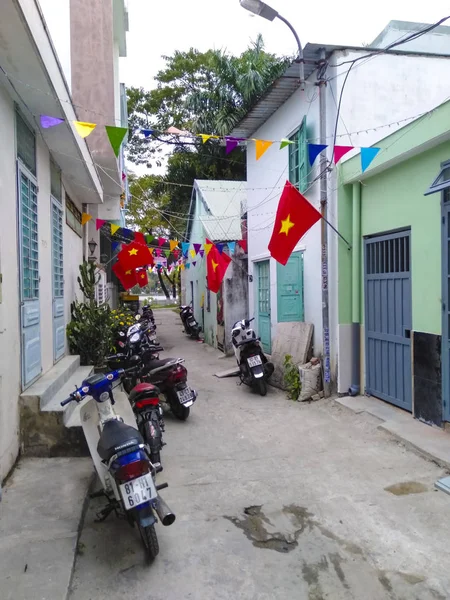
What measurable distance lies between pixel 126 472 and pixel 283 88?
6583 mm

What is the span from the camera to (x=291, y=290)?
7.70 m

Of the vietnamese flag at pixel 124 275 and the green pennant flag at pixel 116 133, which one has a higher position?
the green pennant flag at pixel 116 133

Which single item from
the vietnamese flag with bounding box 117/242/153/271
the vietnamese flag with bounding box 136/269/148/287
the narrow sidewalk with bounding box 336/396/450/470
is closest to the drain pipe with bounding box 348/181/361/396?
the narrow sidewalk with bounding box 336/396/450/470

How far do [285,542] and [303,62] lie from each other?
604 cm

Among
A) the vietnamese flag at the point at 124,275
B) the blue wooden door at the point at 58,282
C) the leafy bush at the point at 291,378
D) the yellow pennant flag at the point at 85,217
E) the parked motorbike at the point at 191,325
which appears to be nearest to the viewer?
the blue wooden door at the point at 58,282

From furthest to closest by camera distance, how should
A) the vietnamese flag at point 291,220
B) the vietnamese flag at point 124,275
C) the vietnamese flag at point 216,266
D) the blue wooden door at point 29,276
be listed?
1. the vietnamese flag at point 124,275
2. the vietnamese flag at point 216,266
3. the vietnamese flag at point 291,220
4. the blue wooden door at point 29,276

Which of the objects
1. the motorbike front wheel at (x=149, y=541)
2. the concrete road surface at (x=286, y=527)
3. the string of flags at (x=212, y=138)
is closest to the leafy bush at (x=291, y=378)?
the concrete road surface at (x=286, y=527)

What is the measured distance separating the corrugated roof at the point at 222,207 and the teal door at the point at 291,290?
3.66 meters

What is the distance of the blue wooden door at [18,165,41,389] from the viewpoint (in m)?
4.20

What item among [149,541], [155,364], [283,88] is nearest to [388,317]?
[155,364]

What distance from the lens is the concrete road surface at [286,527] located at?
2.50m

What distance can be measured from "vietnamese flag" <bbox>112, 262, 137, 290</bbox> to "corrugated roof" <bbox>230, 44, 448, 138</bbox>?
14.1 ft

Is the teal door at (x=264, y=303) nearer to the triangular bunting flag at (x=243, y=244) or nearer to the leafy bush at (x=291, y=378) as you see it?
the triangular bunting flag at (x=243, y=244)

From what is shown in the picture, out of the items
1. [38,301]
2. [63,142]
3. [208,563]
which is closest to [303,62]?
[63,142]
